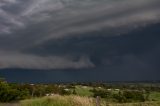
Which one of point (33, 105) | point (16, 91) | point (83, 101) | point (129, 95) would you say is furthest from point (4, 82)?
point (129, 95)

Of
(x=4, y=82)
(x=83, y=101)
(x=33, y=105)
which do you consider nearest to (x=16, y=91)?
(x=4, y=82)

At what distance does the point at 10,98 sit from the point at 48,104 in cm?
3143

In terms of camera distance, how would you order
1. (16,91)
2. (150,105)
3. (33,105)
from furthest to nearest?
(16,91) → (150,105) → (33,105)

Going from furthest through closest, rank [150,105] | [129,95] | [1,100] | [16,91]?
[129,95] < [16,91] < [1,100] < [150,105]

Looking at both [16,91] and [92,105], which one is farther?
[16,91]

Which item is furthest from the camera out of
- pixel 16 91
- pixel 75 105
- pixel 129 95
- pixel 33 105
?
pixel 129 95

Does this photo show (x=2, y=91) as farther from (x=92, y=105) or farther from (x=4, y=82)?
(x=92, y=105)

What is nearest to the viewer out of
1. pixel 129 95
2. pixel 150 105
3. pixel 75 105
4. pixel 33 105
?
pixel 75 105

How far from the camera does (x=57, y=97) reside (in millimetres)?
38438

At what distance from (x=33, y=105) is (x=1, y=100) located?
27.8 m

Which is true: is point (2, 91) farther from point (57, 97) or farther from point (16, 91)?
point (57, 97)

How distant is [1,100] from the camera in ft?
218

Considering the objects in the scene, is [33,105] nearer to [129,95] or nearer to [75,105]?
[75,105]

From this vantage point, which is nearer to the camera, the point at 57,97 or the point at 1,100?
the point at 57,97
